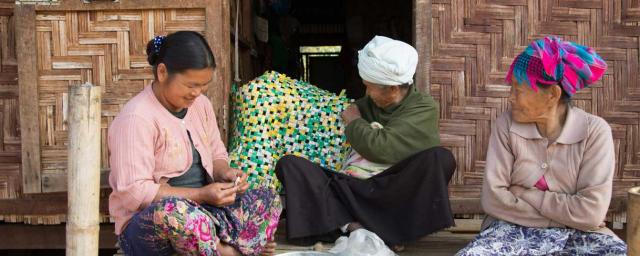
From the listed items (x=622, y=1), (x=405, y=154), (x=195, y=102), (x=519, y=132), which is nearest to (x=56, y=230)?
(x=195, y=102)

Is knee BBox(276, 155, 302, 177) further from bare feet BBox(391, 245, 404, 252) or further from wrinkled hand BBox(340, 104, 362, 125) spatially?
bare feet BBox(391, 245, 404, 252)

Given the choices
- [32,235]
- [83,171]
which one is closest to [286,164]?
[83,171]

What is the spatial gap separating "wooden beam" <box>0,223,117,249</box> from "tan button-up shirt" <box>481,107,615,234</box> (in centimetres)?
236

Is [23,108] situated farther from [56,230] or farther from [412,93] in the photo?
[412,93]

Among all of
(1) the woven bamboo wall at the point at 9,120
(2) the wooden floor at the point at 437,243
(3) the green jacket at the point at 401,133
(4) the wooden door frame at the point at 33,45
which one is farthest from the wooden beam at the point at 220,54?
(1) the woven bamboo wall at the point at 9,120

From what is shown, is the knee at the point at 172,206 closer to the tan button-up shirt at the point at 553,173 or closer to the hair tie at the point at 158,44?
the hair tie at the point at 158,44

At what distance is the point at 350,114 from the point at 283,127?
0.46 metres

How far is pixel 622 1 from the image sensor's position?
3.71 meters

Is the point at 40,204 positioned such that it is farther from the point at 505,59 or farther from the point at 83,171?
the point at 505,59

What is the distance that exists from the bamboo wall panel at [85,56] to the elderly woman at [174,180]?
895 mm

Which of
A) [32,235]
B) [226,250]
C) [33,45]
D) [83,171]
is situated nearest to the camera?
[83,171]

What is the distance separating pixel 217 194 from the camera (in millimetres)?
2609

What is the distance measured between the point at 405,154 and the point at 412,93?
33 centimetres

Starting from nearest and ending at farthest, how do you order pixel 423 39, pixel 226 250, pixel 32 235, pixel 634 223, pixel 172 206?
pixel 634 223 < pixel 172 206 < pixel 226 250 < pixel 423 39 < pixel 32 235
